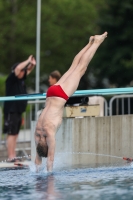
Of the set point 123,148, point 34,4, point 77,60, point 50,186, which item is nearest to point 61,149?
point 123,148

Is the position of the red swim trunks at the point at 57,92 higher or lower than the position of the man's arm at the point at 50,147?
higher

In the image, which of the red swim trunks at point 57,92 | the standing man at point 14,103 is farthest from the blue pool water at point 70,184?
the standing man at point 14,103

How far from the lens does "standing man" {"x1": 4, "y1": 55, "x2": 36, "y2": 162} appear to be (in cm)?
→ 1648

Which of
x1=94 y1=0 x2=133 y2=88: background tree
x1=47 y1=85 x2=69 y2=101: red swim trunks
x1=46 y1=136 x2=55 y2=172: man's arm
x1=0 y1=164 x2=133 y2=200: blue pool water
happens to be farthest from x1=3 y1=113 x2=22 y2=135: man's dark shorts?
x1=94 y1=0 x2=133 y2=88: background tree

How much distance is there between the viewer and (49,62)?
49.1 m

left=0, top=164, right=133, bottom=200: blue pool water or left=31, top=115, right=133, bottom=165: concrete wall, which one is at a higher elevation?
left=31, top=115, right=133, bottom=165: concrete wall

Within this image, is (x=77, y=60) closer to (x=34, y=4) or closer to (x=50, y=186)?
(x=50, y=186)

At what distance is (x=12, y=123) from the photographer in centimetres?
1667

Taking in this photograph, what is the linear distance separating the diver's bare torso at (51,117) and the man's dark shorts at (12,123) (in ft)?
13.0

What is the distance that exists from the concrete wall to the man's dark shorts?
2.04 m

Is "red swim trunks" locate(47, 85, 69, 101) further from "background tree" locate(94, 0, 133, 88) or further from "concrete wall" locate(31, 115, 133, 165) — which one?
"background tree" locate(94, 0, 133, 88)

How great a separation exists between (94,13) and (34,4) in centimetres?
410

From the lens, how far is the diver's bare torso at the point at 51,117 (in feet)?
40.8

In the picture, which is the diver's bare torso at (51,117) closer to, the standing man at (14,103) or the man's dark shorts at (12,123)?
the standing man at (14,103)
